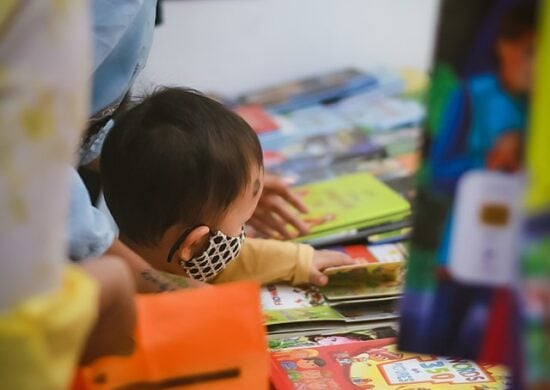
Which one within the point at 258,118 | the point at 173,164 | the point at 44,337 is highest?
the point at 44,337

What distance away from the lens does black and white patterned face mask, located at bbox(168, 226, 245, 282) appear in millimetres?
958

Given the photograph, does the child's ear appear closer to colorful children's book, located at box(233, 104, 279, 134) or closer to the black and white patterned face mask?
the black and white patterned face mask

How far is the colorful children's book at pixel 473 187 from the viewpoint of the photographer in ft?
1.55

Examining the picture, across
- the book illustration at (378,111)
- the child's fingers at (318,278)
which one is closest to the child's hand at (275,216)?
the child's fingers at (318,278)

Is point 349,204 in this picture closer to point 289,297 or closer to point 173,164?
point 289,297

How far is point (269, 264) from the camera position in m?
1.06

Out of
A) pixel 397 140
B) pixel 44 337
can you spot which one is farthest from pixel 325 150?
pixel 44 337

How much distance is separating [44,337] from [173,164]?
487 millimetres

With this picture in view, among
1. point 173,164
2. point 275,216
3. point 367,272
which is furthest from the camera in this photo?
point 275,216

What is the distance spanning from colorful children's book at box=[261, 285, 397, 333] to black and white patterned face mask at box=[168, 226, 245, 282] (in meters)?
0.07

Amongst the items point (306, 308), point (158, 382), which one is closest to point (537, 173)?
point (158, 382)

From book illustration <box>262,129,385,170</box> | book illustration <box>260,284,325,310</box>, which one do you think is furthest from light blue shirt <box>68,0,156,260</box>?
book illustration <box>262,129,385,170</box>

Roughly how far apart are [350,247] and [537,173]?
699mm

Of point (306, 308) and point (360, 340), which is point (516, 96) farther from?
point (306, 308)
